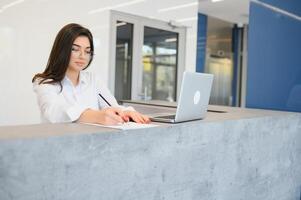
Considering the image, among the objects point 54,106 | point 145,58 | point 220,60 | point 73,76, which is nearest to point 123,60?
point 145,58

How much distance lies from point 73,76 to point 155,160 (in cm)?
73

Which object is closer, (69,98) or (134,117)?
(134,117)

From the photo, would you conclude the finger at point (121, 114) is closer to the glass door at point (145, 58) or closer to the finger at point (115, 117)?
the finger at point (115, 117)

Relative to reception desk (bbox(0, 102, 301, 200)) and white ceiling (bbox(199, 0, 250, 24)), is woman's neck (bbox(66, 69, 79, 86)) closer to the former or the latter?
reception desk (bbox(0, 102, 301, 200))

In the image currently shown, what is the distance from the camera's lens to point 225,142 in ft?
6.09

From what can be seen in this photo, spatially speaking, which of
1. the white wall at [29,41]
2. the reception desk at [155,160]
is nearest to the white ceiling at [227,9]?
the white wall at [29,41]

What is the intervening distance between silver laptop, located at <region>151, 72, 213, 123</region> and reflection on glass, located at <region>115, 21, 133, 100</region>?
3209 mm

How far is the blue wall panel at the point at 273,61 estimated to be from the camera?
2807mm

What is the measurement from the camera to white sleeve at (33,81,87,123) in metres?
1.49

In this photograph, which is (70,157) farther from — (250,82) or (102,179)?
(250,82)

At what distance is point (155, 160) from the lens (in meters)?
1.46

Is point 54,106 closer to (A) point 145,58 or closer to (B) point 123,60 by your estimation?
(B) point 123,60

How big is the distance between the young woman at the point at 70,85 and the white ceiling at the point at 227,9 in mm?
4828

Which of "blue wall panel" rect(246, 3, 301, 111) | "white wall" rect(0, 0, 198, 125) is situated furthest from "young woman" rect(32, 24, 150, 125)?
"white wall" rect(0, 0, 198, 125)
